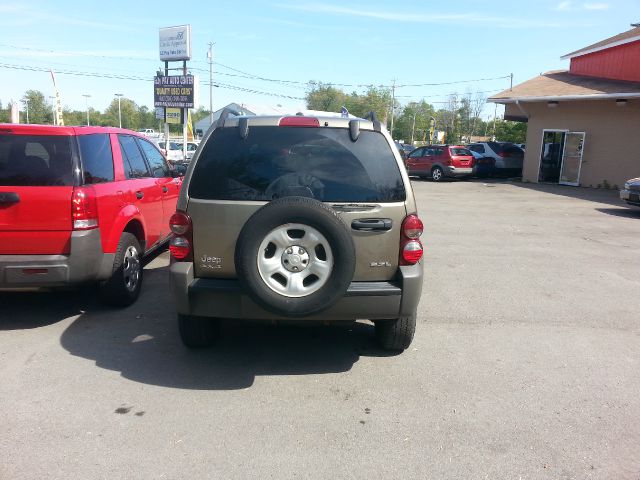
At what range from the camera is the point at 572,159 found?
69.8 feet

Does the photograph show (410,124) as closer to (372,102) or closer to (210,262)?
(372,102)

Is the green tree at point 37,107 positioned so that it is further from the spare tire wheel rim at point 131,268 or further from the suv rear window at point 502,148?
the spare tire wheel rim at point 131,268

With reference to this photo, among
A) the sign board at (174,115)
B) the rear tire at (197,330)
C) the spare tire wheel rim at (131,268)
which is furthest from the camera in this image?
the sign board at (174,115)

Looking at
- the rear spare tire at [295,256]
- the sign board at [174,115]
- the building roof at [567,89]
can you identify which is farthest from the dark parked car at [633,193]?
the sign board at [174,115]

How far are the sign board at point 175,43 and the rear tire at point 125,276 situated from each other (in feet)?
64.8

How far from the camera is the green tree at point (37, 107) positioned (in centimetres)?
6914

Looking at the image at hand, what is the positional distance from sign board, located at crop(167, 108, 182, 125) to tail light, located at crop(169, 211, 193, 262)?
20.5 metres

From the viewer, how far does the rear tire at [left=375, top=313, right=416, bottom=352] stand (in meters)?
4.18

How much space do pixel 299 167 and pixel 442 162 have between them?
67.5 feet

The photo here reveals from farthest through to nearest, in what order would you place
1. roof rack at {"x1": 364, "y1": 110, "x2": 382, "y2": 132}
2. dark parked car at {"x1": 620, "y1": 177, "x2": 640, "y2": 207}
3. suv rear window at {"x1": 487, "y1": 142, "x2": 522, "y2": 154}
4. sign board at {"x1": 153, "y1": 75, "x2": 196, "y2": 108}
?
suv rear window at {"x1": 487, "y1": 142, "x2": 522, "y2": 154} → sign board at {"x1": 153, "y1": 75, "x2": 196, "y2": 108} → dark parked car at {"x1": 620, "y1": 177, "x2": 640, "y2": 207} → roof rack at {"x1": 364, "y1": 110, "x2": 382, "y2": 132}

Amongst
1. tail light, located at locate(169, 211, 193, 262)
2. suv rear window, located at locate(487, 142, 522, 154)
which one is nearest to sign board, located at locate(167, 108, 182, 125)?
suv rear window, located at locate(487, 142, 522, 154)

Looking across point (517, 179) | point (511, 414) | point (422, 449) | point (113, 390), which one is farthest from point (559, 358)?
point (517, 179)

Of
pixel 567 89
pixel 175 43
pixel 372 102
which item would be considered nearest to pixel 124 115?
pixel 372 102

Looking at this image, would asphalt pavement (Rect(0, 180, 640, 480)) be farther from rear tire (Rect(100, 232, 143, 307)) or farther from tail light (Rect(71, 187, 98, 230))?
tail light (Rect(71, 187, 98, 230))
